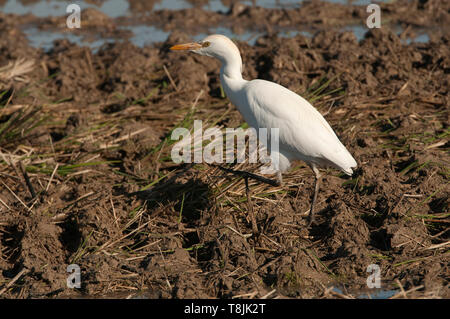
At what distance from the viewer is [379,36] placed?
9.07 meters

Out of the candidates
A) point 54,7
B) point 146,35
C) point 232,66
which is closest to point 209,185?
point 232,66

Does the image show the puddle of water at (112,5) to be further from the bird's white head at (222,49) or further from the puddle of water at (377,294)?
the puddle of water at (377,294)

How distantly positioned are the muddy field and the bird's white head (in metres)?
1.06

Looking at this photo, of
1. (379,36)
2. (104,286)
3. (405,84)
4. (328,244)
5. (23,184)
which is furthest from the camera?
(379,36)

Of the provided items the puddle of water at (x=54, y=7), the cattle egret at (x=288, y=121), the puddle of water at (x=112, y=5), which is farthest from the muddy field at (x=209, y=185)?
the puddle of water at (x=54, y=7)

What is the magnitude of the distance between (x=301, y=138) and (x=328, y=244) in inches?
37.3

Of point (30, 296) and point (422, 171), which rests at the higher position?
point (422, 171)

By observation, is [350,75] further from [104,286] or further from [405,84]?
[104,286]

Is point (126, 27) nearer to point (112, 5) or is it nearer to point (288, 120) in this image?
point (112, 5)

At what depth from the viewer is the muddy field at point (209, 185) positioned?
16.0 feet
